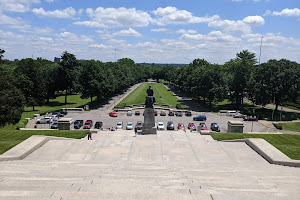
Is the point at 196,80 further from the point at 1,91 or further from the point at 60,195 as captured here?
the point at 60,195

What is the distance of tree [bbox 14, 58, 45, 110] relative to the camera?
58844 millimetres

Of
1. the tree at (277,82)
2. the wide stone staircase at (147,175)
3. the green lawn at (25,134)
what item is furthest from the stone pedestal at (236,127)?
the tree at (277,82)

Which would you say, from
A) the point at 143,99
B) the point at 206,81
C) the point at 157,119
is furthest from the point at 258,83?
the point at 143,99

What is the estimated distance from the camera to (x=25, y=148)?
2036 centimetres

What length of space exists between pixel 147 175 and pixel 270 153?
12.1 meters

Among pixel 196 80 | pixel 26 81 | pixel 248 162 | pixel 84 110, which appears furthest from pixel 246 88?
pixel 26 81

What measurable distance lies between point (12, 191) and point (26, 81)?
186ft

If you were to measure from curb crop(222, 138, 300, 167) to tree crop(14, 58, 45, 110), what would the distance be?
52559 mm

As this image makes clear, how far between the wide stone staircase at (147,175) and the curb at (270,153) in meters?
0.50

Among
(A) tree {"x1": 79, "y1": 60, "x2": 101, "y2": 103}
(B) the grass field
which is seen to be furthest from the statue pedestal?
(A) tree {"x1": 79, "y1": 60, "x2": 101, "y2": 103}

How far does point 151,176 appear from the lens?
1275cm

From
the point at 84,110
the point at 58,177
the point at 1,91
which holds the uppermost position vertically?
the point at 1,91

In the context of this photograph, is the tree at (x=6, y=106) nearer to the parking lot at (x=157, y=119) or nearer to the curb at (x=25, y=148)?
the parking lot at (x=157, y=119)

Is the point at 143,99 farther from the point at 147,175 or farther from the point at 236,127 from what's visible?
the point at 147,175
